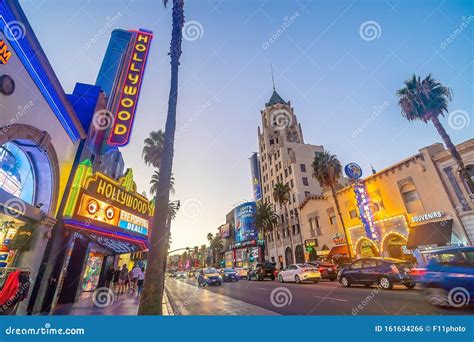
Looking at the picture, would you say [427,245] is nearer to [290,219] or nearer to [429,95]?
[429,95]

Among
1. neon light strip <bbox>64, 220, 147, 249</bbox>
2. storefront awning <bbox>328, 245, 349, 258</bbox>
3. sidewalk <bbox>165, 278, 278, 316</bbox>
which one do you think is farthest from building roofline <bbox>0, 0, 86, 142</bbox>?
storefront awning <bbox>328, 245, 349, 258</bbox>

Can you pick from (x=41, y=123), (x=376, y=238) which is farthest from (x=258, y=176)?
(x=41, y=123)

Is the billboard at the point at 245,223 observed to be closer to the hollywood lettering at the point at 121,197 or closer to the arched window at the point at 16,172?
the hollywood lettering at the point at 121,197

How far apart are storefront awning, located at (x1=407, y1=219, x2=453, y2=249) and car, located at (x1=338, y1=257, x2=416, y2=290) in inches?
334

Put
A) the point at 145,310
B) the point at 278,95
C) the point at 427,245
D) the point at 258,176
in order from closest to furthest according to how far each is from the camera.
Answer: the point at 145,310 → the point at 427,245 → the point at 258,176 → the point at 278,95

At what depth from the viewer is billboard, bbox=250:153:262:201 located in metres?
58.5

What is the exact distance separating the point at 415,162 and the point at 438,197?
358 cm

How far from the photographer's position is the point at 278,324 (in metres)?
4.18

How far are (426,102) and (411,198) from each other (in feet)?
28.0

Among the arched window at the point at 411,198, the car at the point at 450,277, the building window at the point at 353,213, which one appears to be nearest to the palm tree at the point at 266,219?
the building window at the point at 353,213

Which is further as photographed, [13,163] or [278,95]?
[278,95]

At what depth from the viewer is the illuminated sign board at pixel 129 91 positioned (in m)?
11.8

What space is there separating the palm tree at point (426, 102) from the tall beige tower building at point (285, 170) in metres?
24.3

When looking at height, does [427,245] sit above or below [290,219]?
below
